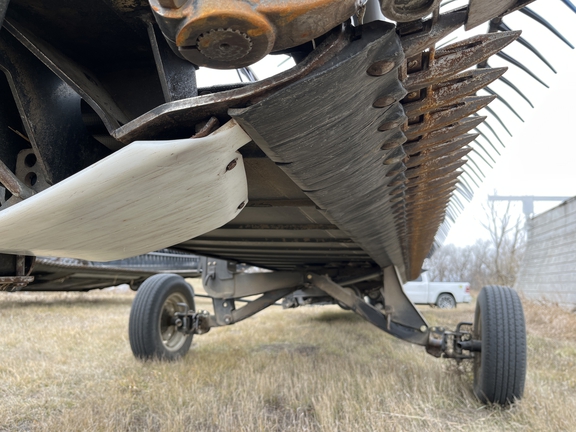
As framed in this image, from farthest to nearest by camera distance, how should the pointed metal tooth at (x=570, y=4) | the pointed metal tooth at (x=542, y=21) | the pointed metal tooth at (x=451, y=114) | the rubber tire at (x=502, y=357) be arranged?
the rubber tire at (x=502, y=357) < the pointed metal tooth at (x=451, y=114) < the pointed metal tooth at (x=542, y=21) < the pointed metal tooth at (x=570, y=4)

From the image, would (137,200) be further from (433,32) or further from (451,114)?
(451,114)

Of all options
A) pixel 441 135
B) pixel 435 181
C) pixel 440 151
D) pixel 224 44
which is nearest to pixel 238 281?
pixel 435 181

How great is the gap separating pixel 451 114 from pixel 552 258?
37.8 feet

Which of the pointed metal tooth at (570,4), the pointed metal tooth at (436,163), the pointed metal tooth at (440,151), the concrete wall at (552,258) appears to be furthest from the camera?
the concrete wall at (552,258)

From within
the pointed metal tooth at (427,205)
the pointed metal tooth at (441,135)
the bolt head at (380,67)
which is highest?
the pointed metal tooth at (441,135)

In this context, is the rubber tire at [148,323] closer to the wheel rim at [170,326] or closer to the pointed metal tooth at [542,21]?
the wheel rim at [170,326]

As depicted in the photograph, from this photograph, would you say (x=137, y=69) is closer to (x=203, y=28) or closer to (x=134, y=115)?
(x=134, y=115)

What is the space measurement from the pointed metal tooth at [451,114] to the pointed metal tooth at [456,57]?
0.28 m

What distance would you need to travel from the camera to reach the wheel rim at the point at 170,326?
428cm

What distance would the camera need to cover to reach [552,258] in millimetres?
11172

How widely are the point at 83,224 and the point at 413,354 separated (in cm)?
448

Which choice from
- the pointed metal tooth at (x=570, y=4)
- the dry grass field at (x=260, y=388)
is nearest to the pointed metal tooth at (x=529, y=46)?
the pointed metal tooth at (x=570, y=4)

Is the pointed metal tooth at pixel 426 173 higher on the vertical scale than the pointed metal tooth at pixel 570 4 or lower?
lower

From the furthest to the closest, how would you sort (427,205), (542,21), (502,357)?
(502,357) → (427,205) → (542,21)
